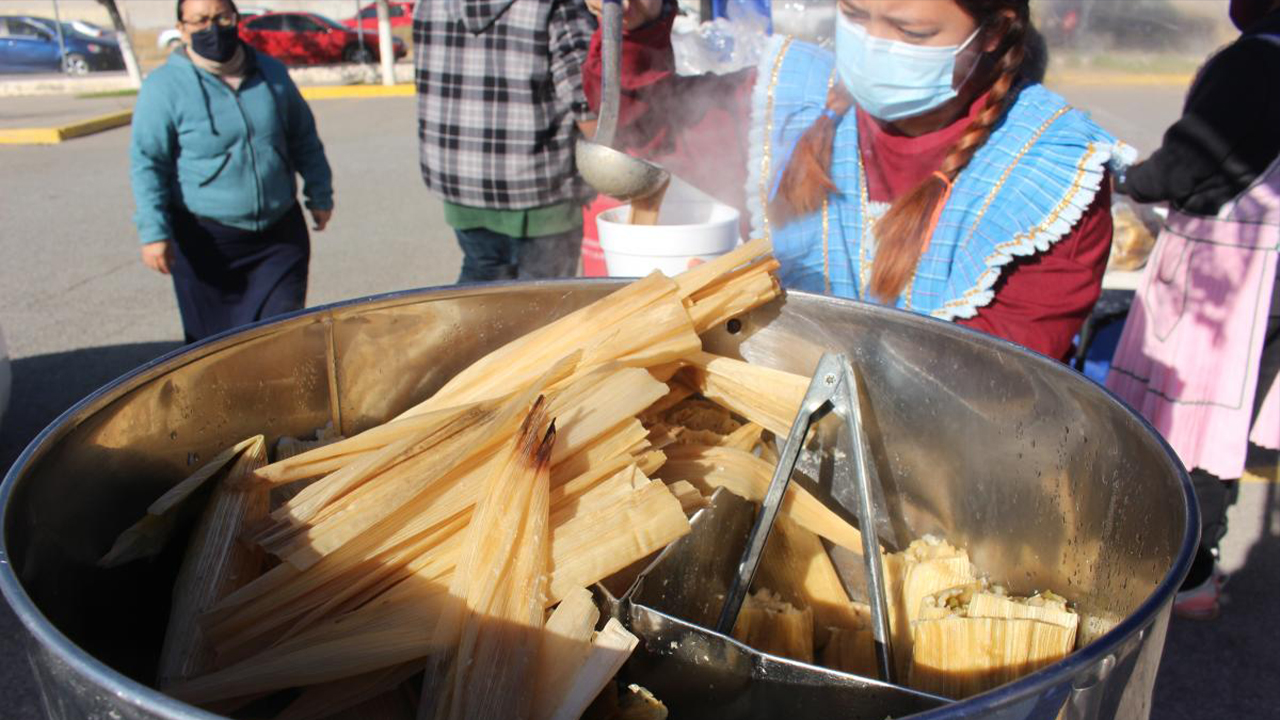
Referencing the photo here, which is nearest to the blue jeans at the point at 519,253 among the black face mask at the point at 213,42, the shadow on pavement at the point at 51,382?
the black face mask at the point at 213,42

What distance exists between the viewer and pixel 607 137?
2270 millimetres

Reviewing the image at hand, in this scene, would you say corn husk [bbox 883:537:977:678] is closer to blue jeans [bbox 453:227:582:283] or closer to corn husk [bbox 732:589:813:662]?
corn husk [bbox 732:589:813:662]

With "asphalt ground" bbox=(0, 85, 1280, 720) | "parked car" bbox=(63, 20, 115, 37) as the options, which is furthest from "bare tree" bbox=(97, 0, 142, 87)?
"parked car" bbox=(63, 20, 115, 37)

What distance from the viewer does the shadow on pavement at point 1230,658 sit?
2.55 metres

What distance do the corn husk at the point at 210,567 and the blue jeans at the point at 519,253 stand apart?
101 inches

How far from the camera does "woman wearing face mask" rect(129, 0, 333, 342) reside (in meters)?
3.51

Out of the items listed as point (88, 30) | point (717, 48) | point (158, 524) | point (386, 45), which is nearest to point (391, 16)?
point (88, 30)

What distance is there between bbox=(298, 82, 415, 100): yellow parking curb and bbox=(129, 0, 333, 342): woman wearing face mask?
42.6 ft

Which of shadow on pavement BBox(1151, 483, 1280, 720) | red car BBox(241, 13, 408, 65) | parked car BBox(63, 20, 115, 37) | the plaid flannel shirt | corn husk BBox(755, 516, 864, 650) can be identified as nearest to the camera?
corn husk BBox(755, 516, 864, 650)

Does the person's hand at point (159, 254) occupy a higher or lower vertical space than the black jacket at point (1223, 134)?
lower

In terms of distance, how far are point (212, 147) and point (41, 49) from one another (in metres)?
22.9

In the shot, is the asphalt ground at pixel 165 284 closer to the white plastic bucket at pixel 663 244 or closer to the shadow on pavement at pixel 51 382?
the shadow on pavement at pixel 51 382

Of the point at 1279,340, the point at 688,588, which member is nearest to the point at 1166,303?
the point at 1279,340

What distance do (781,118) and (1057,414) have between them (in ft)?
3.73
